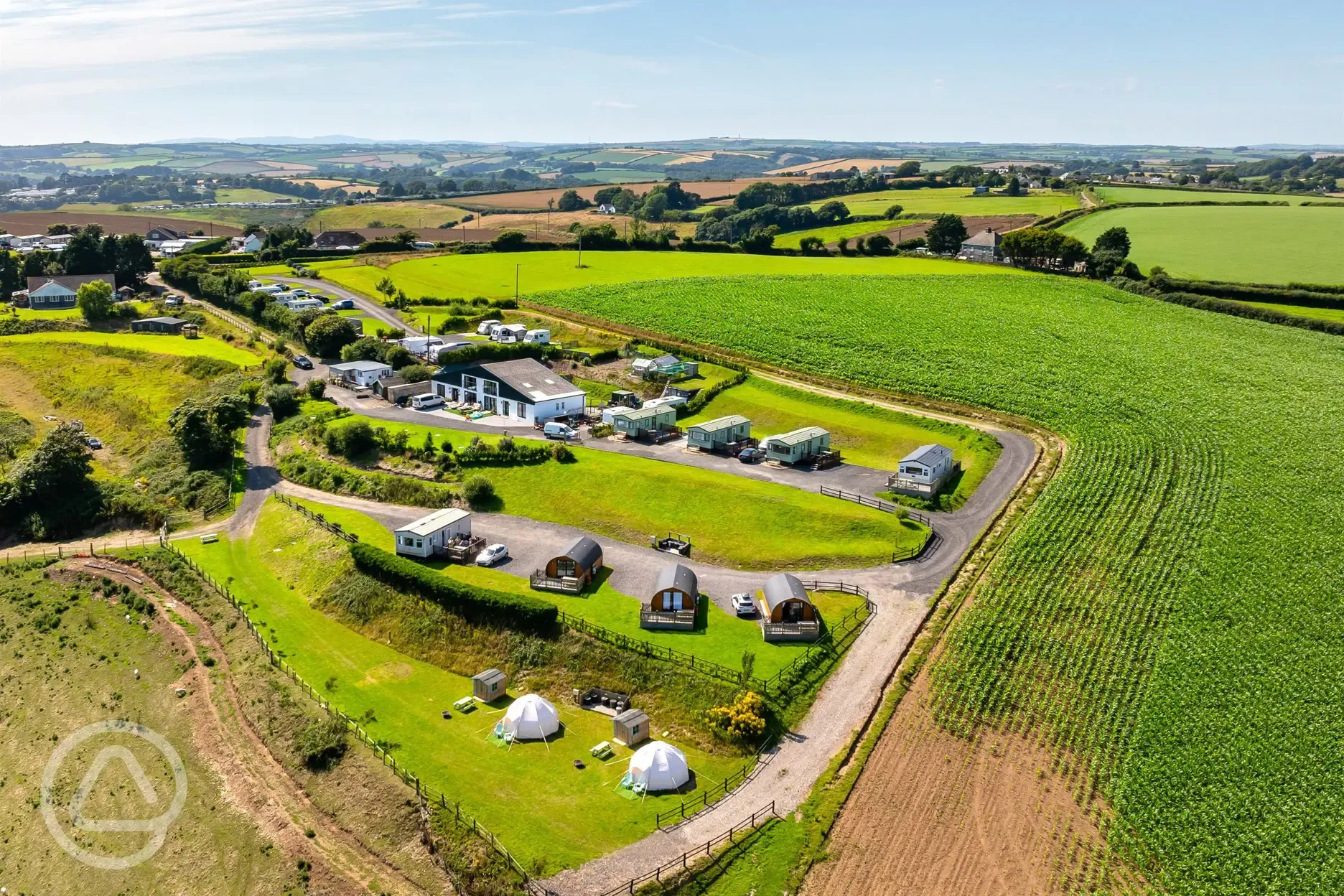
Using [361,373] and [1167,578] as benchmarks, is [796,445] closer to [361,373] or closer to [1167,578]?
[1167,578]

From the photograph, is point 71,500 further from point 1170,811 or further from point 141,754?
point 1170,811

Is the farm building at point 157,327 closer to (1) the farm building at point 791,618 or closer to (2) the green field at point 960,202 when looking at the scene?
(1) the farm building at point 791,618

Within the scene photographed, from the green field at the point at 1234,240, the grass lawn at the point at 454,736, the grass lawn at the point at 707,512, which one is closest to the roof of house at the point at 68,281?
the grass lawn at the point at 454,736

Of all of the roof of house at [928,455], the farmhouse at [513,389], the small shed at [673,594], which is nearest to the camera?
the small shed at [673,594]

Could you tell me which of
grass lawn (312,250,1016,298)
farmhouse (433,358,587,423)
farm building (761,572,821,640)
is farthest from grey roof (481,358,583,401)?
grass lawn (312,250,1016,298)

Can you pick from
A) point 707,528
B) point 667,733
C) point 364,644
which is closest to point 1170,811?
point 667,733

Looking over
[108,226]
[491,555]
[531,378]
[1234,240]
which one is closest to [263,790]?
[491,555]

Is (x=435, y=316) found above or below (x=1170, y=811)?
above
